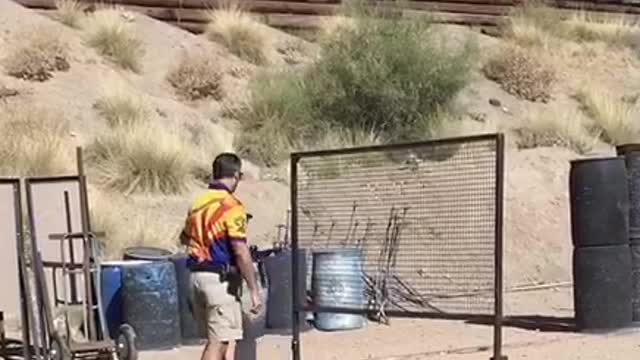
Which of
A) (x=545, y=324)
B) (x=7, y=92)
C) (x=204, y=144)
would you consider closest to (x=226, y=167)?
(x=545, y=324)

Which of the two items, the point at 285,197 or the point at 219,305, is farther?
the point at 285,197

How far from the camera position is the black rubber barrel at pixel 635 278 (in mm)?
12078

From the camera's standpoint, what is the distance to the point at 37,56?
80.6ft

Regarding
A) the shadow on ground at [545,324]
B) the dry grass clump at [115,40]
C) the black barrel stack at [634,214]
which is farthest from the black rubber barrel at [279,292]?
the dry grass clump at [115,40]

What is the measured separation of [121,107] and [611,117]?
1085 cm

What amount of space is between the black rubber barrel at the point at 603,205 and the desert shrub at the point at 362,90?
41.3 ft

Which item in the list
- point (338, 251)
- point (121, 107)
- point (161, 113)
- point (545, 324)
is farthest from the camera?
point (161, 113)

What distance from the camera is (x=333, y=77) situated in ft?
89.3

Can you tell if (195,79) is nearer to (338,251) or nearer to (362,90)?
(362,90)

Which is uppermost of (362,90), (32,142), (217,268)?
(362,90)

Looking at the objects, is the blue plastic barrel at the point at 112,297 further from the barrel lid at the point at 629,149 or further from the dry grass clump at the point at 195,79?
the dry grass clump at the point at 195,79

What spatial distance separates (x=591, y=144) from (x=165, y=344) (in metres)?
15.7

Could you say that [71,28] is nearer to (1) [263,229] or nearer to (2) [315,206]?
(1) [263,229]

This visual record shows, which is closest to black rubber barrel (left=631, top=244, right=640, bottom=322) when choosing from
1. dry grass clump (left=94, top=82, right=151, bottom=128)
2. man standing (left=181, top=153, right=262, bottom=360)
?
man standing (left=181, top=153, right=262, bottom=360)
